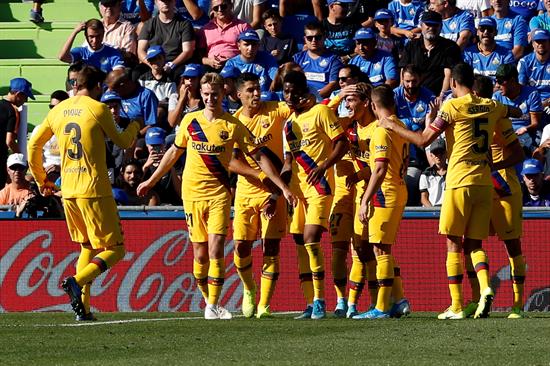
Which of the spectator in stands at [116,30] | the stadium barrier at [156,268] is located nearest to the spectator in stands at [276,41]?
the spectator in stands at [116,30]

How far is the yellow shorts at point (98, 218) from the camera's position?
39.9 feet

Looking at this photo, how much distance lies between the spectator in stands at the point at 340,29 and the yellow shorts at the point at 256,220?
→ 646cm

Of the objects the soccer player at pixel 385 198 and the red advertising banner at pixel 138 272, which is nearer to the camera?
the soccer player at pixel 385 198

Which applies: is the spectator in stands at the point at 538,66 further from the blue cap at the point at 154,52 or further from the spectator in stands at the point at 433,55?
the blue cap at the point at 154,52

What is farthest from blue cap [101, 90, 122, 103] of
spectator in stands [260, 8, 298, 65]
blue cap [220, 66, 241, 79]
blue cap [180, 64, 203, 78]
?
spectator in stands [260, 8, 298, 65]

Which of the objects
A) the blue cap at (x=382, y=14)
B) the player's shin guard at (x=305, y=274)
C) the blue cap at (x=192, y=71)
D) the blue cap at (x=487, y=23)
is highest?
the blue cap at (x=382, y=14)

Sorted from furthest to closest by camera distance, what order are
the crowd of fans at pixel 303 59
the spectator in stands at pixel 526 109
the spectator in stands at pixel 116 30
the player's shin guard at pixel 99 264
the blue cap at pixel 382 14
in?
the spectator in stands at pixel 116 30 → the blue cap at pixel 382 14 → the spectator in stands at pixel 526 109 → the crowd of fans at pixel 303 59 → the player's shin guard at pixel 99 264

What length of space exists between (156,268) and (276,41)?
5099 mm

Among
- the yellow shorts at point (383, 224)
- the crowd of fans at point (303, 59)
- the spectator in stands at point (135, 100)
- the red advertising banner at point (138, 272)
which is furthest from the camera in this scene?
the spectator in stands at point (135, 100)

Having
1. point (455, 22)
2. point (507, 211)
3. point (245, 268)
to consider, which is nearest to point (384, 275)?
point (507, 211)

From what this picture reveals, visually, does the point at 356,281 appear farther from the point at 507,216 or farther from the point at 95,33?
the point at 95,33

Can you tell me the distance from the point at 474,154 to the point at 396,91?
5.80m

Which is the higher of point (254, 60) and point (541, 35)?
point (541, 35)

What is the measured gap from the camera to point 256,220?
1338cm
